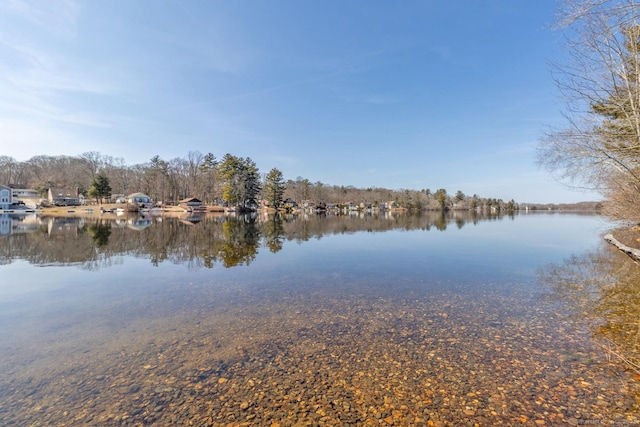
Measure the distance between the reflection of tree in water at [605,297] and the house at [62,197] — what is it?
330 ft

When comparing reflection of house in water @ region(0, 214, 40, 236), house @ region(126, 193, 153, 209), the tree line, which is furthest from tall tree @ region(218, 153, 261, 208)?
reflection of house in water @ region(0, 214, 40, 236)

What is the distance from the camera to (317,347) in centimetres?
514

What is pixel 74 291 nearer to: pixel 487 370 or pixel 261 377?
pixel 261 377

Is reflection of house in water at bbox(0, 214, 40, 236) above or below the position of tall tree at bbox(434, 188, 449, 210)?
below

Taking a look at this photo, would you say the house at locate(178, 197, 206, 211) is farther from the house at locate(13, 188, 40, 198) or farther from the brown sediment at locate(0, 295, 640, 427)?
the brown sediment at locate(0, 295, 640, 427)

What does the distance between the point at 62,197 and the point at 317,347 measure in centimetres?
10188

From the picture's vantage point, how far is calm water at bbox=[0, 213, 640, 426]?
354 centimetres

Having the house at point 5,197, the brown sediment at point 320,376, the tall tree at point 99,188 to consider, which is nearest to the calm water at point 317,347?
the brown sediment at point 320,376

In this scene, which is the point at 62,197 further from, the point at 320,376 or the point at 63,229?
the point at 320,376

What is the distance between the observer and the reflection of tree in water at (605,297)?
5129 mm

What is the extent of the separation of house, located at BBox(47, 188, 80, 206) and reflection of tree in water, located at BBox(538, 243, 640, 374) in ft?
330

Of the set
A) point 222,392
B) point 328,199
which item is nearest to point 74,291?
point 222,392

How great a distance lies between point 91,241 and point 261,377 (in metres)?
19.9

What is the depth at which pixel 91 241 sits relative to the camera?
18.4m
